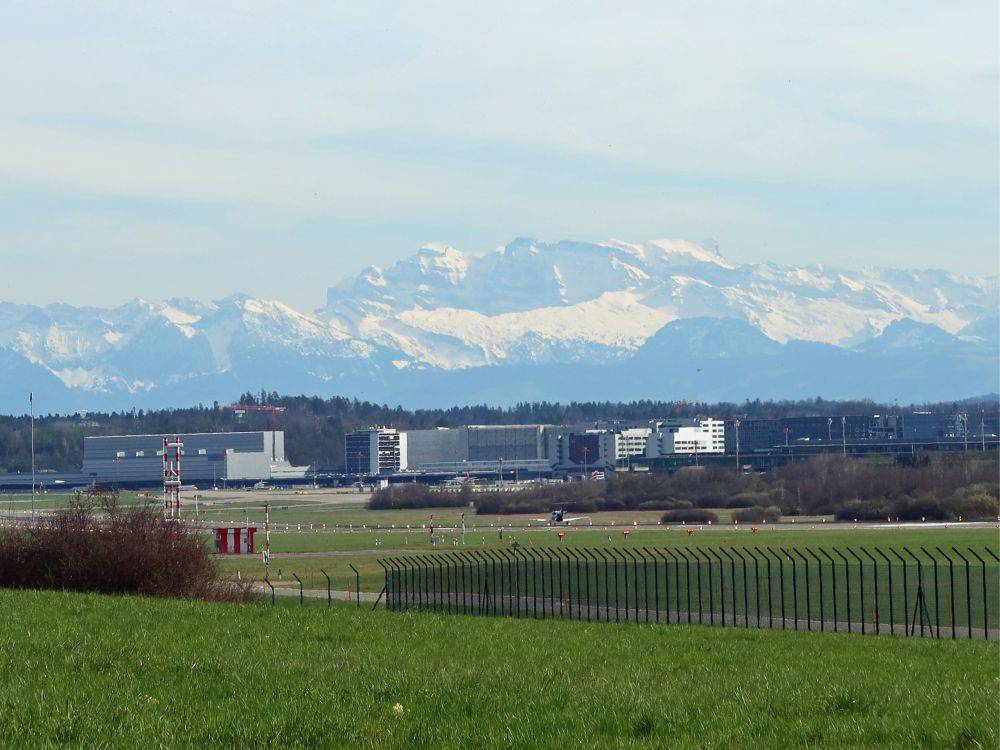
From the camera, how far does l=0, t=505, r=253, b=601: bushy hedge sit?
48719mm

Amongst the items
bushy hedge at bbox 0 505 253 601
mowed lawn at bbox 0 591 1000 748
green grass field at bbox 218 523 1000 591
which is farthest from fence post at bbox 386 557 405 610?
mowed lawn at bbox 0 591 1000 748

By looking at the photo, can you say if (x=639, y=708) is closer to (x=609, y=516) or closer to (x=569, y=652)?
(x=569, y=652)

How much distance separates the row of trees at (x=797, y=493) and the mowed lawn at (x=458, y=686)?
95777 mm

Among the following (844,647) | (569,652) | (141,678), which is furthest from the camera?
(844,647)

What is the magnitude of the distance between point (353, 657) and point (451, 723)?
8551mm

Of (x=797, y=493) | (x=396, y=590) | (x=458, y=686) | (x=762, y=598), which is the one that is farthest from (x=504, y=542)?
(x=458, y=686)

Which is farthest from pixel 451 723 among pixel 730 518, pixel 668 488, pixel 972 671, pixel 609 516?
pixel 668 488

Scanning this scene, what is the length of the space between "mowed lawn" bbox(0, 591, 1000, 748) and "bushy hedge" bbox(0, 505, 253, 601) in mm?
15315

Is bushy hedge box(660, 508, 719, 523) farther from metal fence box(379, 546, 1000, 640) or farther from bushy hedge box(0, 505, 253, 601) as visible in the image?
bushy hedge box(0, 505, 253, 601)

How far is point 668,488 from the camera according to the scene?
178 metres

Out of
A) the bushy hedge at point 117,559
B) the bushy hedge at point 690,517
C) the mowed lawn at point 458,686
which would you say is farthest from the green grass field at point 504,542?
the mowed lawn at point 458,686

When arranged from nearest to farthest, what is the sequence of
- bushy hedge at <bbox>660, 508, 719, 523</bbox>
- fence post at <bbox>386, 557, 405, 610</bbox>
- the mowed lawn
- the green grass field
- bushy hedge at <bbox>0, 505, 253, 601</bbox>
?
1. the mowed lawn
2. bushy hedge at <bbox>0, 505, 253, 601</bbox>
3. fence post at <bbox>386, 557, 405, 610</bbox>
4. the green grass field
5. bushy hedge at <bbox>660, 508, 719, 523</bbox>

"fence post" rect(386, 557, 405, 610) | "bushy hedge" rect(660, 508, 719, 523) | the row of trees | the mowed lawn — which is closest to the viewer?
the mowed lawn

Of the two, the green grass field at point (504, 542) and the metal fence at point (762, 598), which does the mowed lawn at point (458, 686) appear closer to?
the metal fence at point (762, 598)
